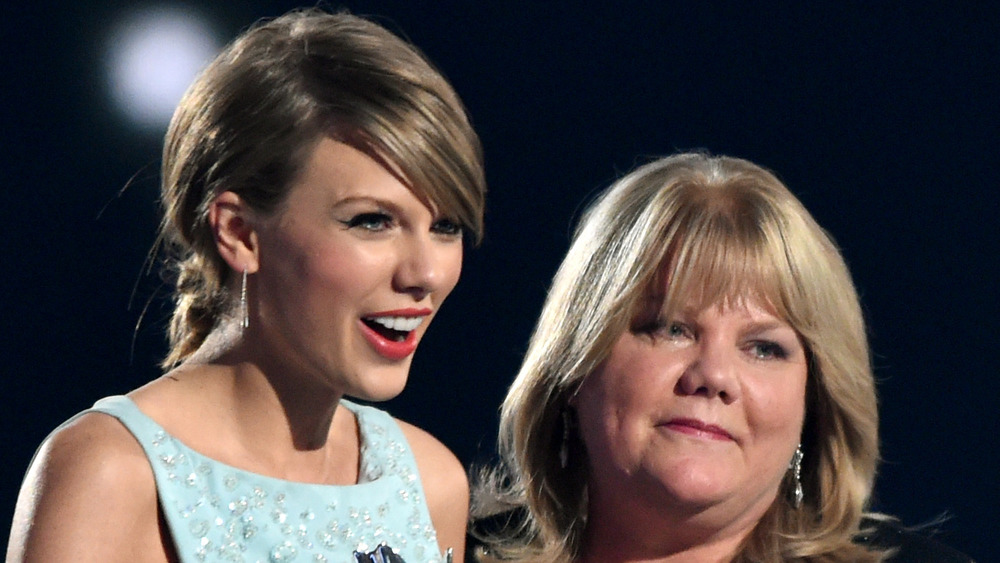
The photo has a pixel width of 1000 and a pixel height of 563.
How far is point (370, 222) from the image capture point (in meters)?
1.59

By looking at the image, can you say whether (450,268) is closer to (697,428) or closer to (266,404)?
(266,404)

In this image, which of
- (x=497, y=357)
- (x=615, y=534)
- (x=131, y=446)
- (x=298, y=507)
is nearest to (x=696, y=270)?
(x=615, y=534)

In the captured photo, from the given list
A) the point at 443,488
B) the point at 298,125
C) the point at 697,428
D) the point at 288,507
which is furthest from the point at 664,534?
the point at 298,125

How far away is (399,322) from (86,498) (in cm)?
37

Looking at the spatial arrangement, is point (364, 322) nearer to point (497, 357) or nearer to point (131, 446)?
point (131, 446)

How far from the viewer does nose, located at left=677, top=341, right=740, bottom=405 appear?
6.00 ft

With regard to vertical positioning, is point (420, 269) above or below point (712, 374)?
above

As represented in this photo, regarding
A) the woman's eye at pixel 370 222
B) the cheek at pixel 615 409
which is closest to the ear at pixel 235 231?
the woman's eye at pixel 370 222

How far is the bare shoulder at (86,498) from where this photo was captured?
57.9 inches

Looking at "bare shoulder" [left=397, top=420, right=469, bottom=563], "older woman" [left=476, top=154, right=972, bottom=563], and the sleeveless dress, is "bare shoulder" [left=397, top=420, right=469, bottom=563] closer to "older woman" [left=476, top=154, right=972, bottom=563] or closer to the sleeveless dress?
the sleeveless dress

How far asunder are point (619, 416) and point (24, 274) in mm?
1172

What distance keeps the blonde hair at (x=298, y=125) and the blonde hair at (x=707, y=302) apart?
12.2 inches

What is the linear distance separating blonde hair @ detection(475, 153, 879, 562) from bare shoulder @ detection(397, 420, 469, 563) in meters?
0.14

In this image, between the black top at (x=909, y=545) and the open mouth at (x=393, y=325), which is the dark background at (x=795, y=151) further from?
the open mouth at (x=393, y=325)
